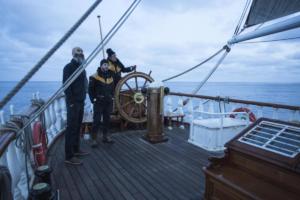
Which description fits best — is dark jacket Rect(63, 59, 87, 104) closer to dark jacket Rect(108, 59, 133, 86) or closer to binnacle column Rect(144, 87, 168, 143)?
binnacle column Rect(144, 87, 168, 143)

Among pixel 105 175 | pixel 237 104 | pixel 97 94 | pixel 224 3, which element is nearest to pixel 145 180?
pixel 105 175

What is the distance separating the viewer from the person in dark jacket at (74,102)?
2.42 metres

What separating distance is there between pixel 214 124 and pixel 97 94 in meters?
1.83

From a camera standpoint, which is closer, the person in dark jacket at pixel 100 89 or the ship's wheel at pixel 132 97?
the person in dark jacket at pixel 100 89

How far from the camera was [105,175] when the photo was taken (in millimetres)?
2258

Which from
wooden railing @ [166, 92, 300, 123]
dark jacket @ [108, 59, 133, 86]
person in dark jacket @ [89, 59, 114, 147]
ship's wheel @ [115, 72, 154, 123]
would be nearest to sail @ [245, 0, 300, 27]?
wooden railing @ [166, 92, 300, 123]

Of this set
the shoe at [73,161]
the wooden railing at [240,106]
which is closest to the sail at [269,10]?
the wooden railing at [240,106]

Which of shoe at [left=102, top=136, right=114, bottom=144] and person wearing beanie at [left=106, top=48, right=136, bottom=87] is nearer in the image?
shoe at [left=102, top=136, right=114, bottom=144]

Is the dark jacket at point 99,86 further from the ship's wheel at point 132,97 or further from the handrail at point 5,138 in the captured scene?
the handrail at point 5,138

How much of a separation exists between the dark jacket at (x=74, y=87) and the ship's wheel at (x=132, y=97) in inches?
51.3

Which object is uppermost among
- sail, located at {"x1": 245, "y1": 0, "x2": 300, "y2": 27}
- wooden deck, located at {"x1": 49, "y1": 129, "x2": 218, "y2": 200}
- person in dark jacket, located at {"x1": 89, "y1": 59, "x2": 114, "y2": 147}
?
sail, located at {"x1": 245, "y1": 0, "x2": 300, "y2": 27}

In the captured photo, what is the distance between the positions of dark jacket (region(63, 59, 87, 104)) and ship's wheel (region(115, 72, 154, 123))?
1.30m

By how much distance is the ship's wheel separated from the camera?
3.86 metres

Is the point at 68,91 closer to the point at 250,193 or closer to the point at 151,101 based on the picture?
the point at 151,101
